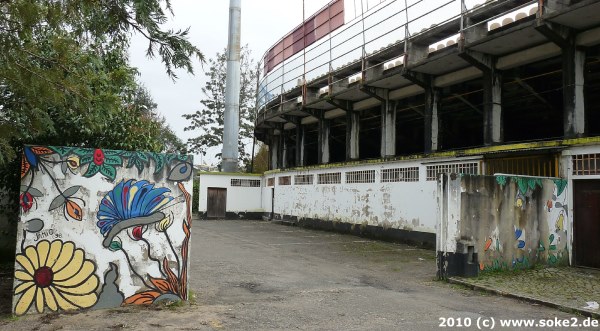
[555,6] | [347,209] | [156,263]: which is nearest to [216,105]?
[347,209]

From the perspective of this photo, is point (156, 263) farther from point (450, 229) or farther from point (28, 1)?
point (450, 229)

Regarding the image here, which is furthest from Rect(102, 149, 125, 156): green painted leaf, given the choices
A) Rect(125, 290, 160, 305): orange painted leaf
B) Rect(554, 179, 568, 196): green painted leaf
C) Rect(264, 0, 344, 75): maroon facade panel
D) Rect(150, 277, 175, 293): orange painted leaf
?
Rect(264, 0, 344, 75): maroon facade panel

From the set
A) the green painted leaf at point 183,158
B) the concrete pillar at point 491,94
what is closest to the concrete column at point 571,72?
the concrete pillar at point 491,94

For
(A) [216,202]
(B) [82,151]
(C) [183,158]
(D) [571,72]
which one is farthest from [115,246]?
(A) [216,202]

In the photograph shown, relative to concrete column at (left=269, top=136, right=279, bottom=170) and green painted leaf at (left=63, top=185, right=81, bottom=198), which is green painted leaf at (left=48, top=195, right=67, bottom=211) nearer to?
green painted leaf at (left=63, top=185, right=81, bottom=198)

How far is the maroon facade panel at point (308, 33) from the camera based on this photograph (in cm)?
1936

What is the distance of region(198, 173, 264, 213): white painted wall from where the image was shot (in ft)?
84.5

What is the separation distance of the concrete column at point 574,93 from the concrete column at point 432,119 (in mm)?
4426

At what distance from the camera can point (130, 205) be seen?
592cm

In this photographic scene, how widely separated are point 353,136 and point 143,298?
45.6 feet

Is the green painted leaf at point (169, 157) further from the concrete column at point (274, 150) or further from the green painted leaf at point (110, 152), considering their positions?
the concrete column at point (274, 150)

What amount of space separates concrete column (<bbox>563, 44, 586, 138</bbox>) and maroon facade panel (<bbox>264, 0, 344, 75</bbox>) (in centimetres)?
1012

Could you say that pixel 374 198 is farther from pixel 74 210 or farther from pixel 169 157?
pixel 74 210

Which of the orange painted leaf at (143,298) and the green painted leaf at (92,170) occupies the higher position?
the green painted leaf at (92,170)
